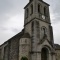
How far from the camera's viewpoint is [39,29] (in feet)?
A: 100.0

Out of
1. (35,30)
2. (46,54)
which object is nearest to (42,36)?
(35,30)

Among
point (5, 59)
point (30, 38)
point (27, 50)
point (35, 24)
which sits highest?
point (35, 24)

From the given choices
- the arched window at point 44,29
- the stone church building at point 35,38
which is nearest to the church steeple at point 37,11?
the stone church building at point 35,38

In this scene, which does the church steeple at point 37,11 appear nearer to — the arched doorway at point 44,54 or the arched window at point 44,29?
the arched window at point 44,29

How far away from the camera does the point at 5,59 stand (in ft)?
125

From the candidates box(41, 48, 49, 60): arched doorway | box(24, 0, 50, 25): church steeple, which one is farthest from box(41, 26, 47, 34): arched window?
box(41, 48, 49, 60): arched doorway

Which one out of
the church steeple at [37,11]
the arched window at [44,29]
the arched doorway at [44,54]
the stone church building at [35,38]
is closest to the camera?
the stone church building at [35,38]

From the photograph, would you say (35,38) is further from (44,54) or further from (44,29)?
(44,54)

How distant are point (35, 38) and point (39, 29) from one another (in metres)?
2.56

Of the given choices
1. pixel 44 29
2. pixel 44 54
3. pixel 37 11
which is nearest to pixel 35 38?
pixel 44 29

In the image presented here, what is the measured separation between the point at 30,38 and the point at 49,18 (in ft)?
25.9

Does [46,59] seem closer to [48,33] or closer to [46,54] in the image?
[46,54]

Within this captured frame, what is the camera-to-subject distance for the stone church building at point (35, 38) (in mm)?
28656

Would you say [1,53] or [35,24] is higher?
[35,24]
